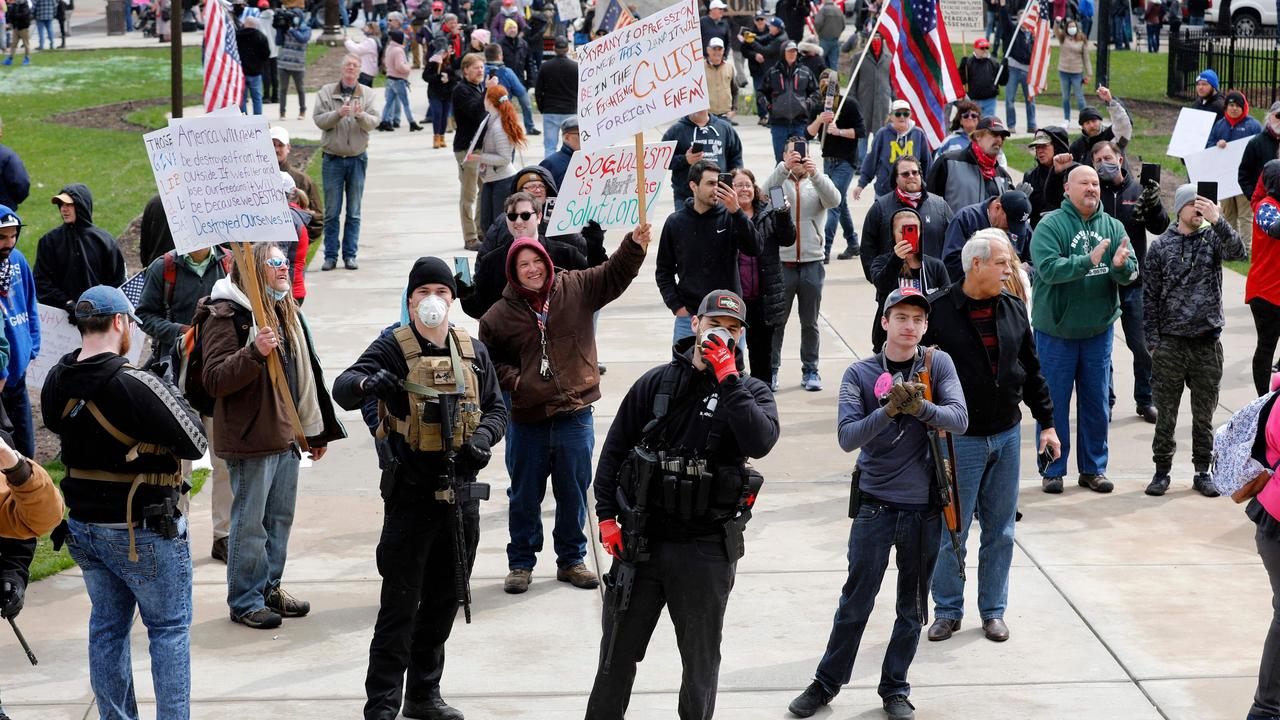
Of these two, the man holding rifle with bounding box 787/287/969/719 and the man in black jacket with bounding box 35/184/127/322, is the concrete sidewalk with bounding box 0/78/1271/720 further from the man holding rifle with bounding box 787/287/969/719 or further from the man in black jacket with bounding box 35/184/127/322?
the man in black jacket with bounding box 35/184/127/322

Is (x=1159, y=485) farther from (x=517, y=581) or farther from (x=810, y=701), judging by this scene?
(x=517, y=581)

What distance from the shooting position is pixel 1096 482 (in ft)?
31.9

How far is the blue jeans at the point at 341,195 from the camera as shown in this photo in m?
15.8

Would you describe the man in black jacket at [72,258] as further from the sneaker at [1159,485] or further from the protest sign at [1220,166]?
the protest sign at [1220,166]

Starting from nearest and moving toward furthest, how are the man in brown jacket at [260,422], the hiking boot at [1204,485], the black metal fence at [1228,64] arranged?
the man in brown jacket at [260,422]
the hiking boot at [1204,485]
the black metal fence at [1228,64]

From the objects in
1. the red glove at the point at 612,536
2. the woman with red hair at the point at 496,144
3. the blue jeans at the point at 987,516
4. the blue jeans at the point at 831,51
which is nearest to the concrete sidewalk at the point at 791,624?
the blue jeans at the point at 987,516

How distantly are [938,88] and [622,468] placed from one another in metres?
9.17

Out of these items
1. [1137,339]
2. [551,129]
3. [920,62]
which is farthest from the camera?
[551,129]

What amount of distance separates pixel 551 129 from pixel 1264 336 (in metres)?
11.8

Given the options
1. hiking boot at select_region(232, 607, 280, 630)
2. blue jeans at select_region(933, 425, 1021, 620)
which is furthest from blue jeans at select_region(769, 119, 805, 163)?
hiking boot at select_region(232, 607, 280, 630)

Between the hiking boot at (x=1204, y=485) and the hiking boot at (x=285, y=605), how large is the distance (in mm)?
5590

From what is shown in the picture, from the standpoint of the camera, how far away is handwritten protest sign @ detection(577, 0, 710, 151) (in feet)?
27.3

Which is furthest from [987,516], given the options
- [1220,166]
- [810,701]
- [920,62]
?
[1220,166]

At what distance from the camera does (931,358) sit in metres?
6.64
